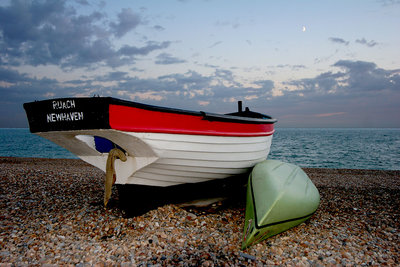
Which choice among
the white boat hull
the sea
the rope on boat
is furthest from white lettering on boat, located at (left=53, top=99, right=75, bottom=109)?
the sea

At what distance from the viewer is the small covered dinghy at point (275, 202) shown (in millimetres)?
3617

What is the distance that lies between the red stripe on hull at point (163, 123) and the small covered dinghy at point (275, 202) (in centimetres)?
107

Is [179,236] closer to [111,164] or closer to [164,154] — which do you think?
[164,154]

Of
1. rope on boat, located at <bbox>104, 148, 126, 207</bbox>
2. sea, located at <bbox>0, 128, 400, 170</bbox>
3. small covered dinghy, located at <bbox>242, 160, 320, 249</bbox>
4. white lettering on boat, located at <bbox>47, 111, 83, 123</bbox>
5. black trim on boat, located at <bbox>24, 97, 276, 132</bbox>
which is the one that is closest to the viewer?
black trim on boat, located at <bbox>24, 97, 276, 132</bbox>

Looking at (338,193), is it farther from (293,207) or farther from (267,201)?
(267,201)

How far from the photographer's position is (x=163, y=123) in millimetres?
3777

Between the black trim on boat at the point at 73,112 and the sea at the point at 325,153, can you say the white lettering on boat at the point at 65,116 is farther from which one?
the sea at the point at 325,153

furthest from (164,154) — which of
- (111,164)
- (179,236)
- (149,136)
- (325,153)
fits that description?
(325,153)

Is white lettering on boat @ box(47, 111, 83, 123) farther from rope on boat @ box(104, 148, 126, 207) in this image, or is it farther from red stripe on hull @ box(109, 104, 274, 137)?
rope on boat @ box(104, 148, 126, 207)

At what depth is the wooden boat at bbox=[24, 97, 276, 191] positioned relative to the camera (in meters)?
3.37

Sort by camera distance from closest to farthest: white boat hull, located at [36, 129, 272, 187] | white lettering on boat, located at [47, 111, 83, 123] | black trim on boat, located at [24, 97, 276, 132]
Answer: black trim on boat, located at [24, 97, 276, 132], white lettering on boat, located at [47, 111, 83, 123], white boat hull, located at [36, 129, 272, 187]

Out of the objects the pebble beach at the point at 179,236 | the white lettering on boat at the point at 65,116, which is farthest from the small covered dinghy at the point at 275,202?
the white lettering on boat at the point at 65,116

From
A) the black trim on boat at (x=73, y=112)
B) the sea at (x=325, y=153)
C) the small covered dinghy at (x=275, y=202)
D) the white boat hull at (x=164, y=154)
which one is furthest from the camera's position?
the sea at (x=325, y=153)

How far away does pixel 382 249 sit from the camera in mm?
3756
